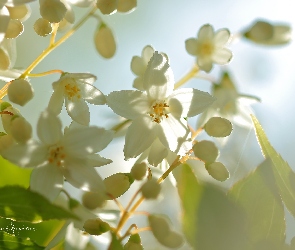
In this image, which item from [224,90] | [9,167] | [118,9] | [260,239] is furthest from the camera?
[224,90]

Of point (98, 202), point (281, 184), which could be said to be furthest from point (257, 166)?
point (98, 202)

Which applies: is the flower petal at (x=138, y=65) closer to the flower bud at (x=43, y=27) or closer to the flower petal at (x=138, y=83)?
the flower petal at (x=138, y=83)

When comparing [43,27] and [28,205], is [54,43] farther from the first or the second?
[28,205]

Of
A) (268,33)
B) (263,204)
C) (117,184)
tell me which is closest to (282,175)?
(263,204)

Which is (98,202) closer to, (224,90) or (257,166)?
(257,166)

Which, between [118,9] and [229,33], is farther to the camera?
[229,33]

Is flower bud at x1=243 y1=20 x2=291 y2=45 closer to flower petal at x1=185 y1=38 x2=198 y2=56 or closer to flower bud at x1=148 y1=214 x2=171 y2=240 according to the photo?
flower petal at x1=185 y1=38 x2=198 y2=56
